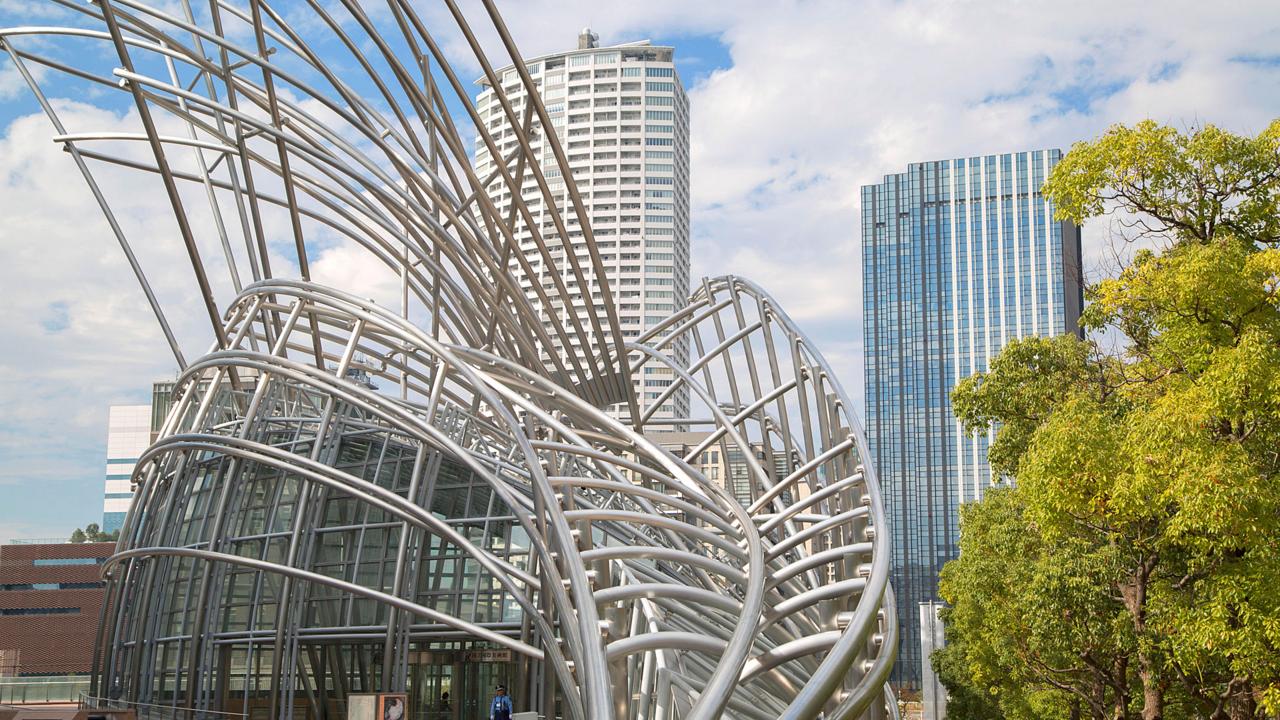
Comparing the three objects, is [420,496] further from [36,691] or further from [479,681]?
[36,691]

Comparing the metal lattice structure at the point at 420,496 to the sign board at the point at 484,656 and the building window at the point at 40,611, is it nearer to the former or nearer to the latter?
the sign board at the point at 484,656

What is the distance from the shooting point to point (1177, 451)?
65.8ft

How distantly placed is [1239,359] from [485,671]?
17.4 meters

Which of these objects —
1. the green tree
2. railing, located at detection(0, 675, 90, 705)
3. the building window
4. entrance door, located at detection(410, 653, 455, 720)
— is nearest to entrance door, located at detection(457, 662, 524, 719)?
entrance door, located at detection(410, 653, 455, 720)

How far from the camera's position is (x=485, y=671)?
28.0 metres

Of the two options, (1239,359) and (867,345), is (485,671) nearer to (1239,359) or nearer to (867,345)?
(1239,359)

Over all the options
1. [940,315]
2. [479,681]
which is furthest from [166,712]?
[940,315]

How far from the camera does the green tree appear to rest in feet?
64.4

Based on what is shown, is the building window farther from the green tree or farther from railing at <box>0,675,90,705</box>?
the green tree

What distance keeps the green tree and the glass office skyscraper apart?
14193 cm

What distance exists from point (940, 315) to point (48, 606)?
125613mm

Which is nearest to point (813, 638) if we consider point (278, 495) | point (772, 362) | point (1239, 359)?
point (1239, 359)

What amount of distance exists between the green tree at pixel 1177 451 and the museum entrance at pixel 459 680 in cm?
1209

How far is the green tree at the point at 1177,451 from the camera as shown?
1962 cm
